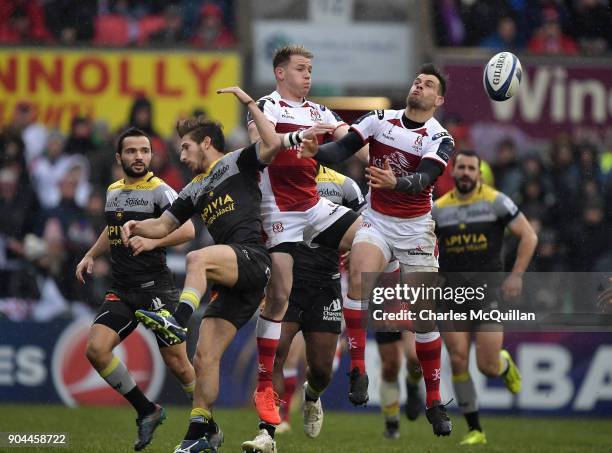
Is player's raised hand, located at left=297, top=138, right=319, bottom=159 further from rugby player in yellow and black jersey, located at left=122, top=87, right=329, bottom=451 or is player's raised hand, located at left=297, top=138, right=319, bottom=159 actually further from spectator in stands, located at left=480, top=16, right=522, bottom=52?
spectator in stands, located at left=480, top=16, right=522, bottom=52

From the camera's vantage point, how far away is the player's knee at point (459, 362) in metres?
13.6

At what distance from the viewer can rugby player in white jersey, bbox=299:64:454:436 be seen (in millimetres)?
10922

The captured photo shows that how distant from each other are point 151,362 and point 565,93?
8.00 metres

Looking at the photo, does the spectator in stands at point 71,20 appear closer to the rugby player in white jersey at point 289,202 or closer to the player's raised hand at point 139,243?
the rugby player in white jersey at point 289,202

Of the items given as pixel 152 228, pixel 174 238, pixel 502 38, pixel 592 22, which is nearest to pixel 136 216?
pixel 174 238

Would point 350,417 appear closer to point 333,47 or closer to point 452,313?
point 452,313

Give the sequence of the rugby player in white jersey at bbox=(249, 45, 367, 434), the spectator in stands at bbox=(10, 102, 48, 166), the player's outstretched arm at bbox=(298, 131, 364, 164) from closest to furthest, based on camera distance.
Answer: the player's outstretched arm at bbox=(298, 131, 364, 164) → the rugby player in white jersey at bbox=(249, 45, 367, 434) → the spectator in stands at bbox=(10, 102, 48, 166)

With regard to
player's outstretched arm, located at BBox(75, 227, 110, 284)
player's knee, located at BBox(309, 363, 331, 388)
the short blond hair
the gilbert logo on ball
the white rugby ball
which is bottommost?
the gilbert logo on ball

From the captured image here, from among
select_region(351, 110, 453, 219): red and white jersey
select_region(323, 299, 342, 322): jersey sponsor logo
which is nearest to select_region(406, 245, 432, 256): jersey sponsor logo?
select_region(351, 110, 453, 219): red and white jersey

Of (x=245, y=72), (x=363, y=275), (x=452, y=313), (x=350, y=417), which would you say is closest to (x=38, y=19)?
(x=245, y=72)

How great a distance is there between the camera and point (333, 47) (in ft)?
68.0

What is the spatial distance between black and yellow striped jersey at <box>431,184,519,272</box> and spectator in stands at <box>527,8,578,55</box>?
7.61 m

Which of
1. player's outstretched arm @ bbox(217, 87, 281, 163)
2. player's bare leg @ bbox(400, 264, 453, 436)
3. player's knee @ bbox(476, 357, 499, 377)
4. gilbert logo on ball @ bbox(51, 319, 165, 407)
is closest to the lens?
player's outstretched arm @ bbox(217, 87, 281, 163)

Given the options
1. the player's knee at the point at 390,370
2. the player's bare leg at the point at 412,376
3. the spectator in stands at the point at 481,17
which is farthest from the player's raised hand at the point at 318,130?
the spectator in stands at the point at 481,17
